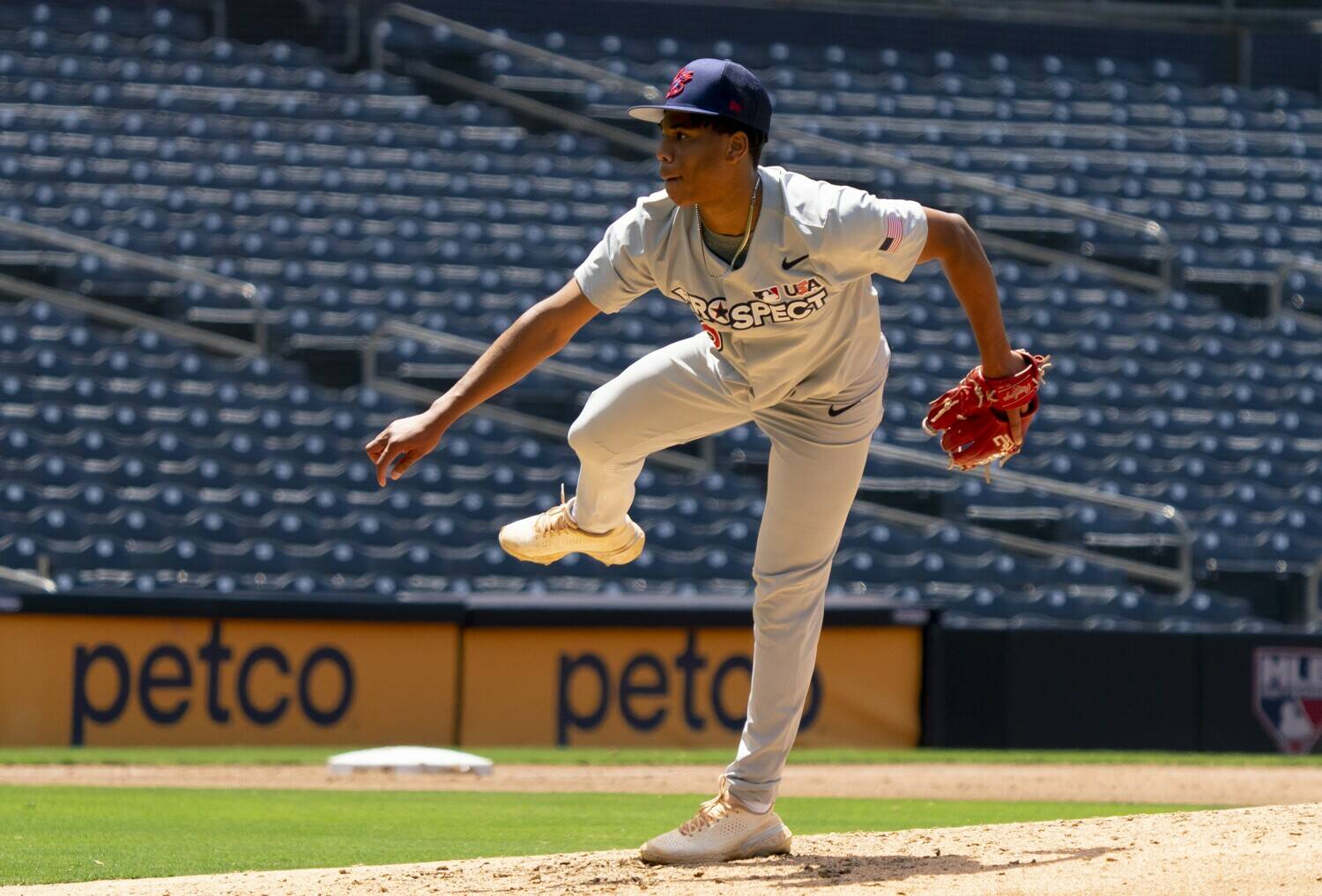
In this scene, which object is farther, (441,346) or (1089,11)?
(1089,11)

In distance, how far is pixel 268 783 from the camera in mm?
7773

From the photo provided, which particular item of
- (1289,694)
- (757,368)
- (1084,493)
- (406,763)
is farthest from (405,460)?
(1084,493)

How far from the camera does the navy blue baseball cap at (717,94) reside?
3.75m

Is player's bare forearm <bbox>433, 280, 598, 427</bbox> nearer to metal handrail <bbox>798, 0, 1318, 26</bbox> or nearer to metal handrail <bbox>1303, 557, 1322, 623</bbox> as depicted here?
metal handrail <bbox>1303, 557, 1322, 623</bbox>

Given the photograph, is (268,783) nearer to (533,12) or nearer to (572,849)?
(572,849)

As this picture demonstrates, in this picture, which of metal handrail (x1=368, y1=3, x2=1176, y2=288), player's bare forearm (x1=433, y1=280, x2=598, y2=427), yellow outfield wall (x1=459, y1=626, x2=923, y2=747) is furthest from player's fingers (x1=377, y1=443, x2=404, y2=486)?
metal handrail (x1=368, y1=3, x2=1176, y2=288)

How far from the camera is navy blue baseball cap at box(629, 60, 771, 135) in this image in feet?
12.3

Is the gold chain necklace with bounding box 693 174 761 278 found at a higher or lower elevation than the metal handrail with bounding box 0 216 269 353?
lower

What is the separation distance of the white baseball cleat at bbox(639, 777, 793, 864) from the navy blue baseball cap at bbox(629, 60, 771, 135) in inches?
63.0

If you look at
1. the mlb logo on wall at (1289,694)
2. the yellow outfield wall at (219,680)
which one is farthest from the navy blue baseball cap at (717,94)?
the mlb logo on wall at (1289,694)

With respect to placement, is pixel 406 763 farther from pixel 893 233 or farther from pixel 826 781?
pixel 893 233

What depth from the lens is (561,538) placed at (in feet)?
14.5

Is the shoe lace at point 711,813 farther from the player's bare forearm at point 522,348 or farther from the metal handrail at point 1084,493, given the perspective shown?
the metal handrail at point 1084,493

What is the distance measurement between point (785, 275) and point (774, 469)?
23.6 inches
